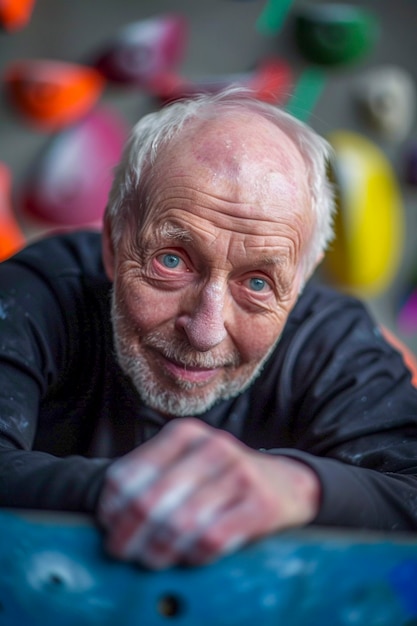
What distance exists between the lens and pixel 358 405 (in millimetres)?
825

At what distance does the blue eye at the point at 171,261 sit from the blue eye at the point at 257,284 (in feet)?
0.23

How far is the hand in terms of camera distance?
474 millimetres

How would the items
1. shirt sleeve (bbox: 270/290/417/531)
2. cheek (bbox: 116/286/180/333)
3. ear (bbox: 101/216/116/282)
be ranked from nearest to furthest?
1. shirt sleeve (bbox: 270/290/417/531)
2. cheek (bbox: 116/286/180/333)
3. ear (bbox: 101/216/116/282)

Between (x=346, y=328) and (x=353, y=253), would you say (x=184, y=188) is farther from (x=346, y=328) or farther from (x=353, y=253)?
(x=353, y=253)

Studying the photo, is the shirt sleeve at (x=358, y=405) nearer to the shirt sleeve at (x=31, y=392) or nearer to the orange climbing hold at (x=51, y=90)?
the shirt sleeve at (x=31, y=392)

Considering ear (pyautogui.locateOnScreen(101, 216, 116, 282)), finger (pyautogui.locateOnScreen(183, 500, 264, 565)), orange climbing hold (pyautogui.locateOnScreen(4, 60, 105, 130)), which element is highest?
finger (pyautogui.locateOnScreen(183, 500, 264, 565))

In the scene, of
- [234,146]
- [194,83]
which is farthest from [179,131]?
[194,83]

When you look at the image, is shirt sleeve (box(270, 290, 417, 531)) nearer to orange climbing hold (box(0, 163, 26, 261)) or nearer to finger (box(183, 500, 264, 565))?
finger (box(183, 500, 264, 565))

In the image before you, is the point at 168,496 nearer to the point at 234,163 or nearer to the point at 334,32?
the point at 234,163

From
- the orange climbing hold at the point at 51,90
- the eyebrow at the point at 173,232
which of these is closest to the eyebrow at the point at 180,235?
the eyebrow at the point at 173,232

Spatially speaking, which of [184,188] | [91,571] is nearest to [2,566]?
[91,571]

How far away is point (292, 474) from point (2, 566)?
0.18m

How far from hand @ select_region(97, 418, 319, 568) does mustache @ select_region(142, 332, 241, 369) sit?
265 millimetres

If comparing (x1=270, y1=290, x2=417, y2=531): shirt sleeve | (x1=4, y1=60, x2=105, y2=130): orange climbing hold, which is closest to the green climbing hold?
(x1=4, y1=60, x2=105, y2=130): orange climbing hold
